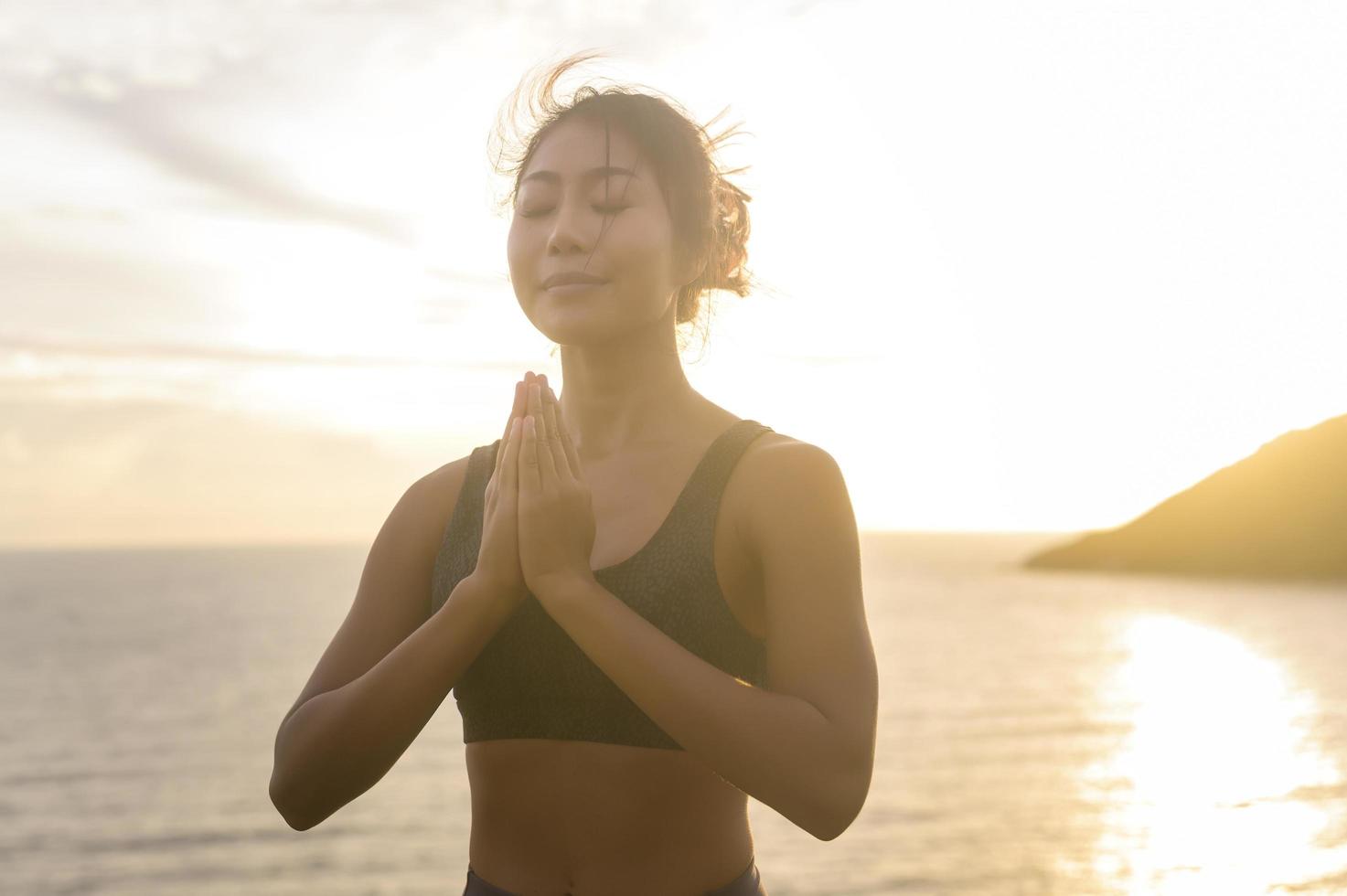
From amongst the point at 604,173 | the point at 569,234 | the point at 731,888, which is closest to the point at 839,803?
the point at 731,888

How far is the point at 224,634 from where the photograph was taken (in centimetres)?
11688

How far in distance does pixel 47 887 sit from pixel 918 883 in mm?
33021

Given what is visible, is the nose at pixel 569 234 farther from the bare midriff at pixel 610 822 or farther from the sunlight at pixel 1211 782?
the sunlight at pixel 1211 782

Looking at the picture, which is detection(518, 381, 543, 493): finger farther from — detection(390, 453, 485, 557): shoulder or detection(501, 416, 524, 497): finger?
detection(390, 453, 485, 557): shoulder

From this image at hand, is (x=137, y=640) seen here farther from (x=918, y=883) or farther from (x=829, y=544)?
(x=829, y=544)

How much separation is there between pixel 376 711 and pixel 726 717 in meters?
0.80

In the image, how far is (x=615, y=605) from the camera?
2.26 metres

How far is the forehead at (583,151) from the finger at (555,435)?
0.61 m

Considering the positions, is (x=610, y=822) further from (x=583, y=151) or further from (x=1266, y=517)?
(x=1266, y=517)

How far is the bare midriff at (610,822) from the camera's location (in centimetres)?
250

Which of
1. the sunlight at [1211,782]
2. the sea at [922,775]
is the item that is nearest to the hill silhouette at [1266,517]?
the sea at [922,775]

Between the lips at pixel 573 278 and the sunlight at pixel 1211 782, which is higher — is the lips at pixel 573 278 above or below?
above

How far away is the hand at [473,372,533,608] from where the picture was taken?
91.8 inches

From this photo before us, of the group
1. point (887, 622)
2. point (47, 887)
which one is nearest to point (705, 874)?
point (47, 887)
